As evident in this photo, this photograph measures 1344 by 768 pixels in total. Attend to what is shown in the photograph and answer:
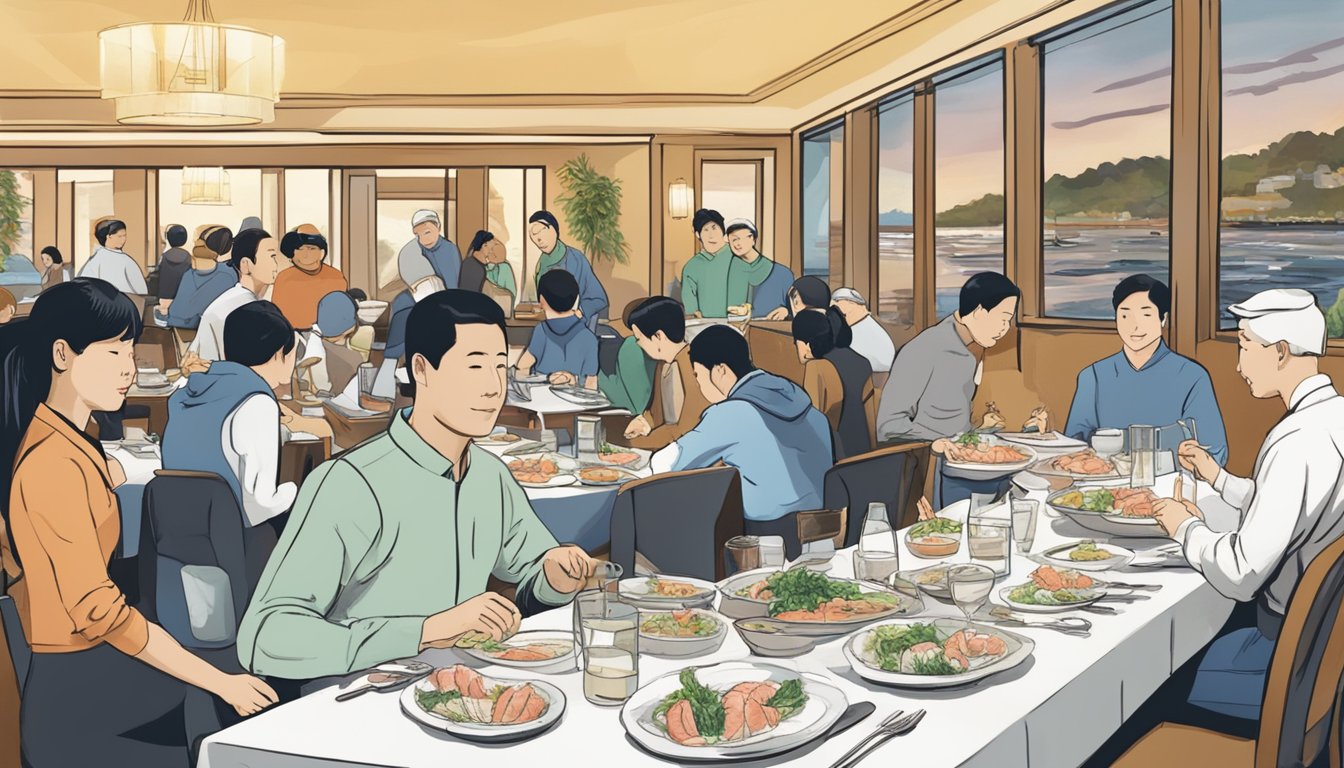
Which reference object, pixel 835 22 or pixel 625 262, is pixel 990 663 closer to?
pixel 835 22

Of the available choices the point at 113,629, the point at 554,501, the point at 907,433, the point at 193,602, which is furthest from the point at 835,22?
the point at 113,629

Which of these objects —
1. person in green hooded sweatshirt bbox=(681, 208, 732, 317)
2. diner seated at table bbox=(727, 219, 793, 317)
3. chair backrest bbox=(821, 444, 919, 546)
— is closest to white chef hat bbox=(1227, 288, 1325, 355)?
chair backrest bbox=(821, 444, 919, 546)

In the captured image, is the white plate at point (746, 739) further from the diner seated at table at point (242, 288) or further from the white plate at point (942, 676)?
the diner seated at table at point (242, 288)

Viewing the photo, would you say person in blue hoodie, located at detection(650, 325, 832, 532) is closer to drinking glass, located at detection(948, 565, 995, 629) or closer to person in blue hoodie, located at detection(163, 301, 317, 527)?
person in blue hoodie, located at detection(163, 301, 317, 527)

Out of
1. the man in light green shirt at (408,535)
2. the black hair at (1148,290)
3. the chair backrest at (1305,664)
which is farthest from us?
the black hair at (1148,290)

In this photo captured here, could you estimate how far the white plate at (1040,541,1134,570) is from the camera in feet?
8.58

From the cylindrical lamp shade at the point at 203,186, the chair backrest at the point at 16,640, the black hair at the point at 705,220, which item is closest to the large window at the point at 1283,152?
the chair backrest at the point at 16,640

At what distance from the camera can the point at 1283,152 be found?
505 cm

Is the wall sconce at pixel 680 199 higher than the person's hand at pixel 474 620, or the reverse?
the wall sconce at pixel 680 199

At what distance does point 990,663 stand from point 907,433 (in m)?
2.71

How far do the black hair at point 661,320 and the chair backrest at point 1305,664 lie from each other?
2.39 m

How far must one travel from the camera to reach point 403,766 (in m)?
1.62

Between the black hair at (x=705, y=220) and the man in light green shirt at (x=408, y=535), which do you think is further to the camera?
the black hair at (x=705, y=220)

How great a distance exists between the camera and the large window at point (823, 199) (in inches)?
453
